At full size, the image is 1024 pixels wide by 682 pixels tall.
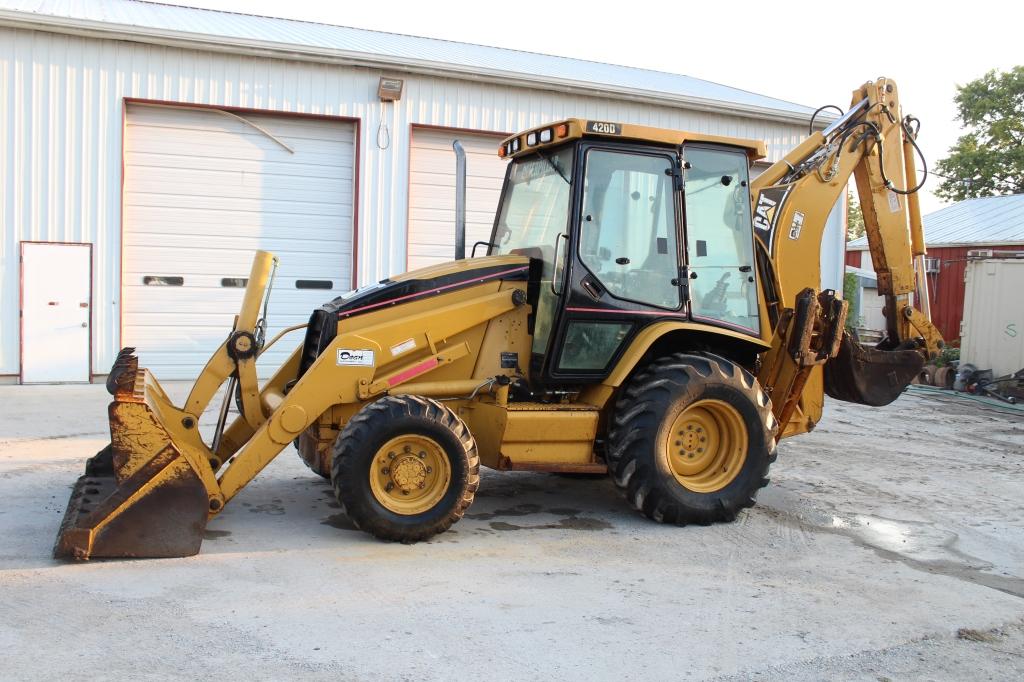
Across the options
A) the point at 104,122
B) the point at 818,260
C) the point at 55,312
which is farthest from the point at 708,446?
the point at 104,122

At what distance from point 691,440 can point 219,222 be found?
30.9ft

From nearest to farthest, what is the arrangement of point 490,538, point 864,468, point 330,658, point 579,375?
point 330,658
point 490,538
point 579,375
point 864,468

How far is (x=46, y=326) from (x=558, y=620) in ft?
34.6

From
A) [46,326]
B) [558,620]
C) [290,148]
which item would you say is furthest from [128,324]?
[558,620]

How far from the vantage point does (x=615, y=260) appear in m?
6.63

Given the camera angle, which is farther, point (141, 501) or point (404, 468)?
point (404, 468)

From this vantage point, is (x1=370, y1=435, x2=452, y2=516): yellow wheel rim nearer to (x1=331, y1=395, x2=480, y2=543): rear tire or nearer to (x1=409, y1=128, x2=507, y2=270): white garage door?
(x1=331, y1=395, x2=480, y2=543): rear tire

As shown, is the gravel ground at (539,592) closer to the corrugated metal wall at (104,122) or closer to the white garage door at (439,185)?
the corrugated metal wall at (104,122)

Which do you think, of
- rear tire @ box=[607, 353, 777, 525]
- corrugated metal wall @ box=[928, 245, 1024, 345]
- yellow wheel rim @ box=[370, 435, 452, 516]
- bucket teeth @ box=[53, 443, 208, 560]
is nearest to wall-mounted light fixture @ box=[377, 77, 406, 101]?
rear tire @ box=[607, 353, 777, 525]

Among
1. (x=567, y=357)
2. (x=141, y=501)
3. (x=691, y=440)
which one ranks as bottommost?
(x=141, y=501)

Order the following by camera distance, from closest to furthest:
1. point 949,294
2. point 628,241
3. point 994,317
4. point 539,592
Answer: point 539,592
point 628,241
point 994,317
point 949,294

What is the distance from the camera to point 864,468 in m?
9.10

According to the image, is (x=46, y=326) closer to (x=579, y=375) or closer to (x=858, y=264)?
(x=579, y=375)

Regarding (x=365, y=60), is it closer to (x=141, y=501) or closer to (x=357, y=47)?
(x=357, y=47)
